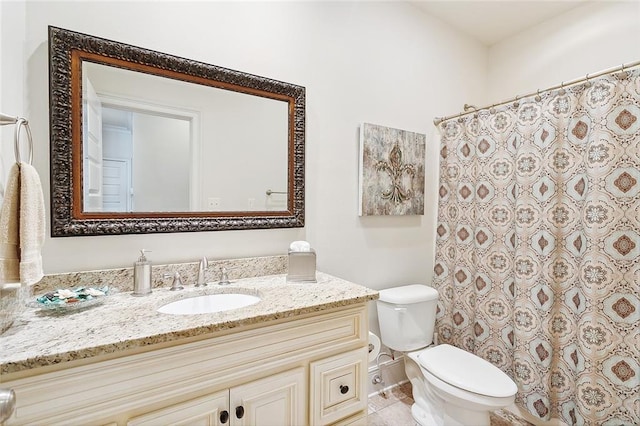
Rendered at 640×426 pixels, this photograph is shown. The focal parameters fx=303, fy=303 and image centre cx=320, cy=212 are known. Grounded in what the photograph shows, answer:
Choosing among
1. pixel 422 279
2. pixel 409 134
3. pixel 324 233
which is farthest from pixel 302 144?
pixel 422 279

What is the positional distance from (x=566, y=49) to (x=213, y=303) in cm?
275

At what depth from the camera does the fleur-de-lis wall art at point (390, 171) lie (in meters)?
1.85

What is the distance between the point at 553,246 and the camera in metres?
1.59

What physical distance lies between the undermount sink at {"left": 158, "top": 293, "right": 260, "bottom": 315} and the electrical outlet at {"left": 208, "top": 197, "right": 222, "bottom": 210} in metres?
0.41

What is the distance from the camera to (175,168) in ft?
4.42

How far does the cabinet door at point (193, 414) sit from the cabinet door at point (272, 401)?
0.12 ft

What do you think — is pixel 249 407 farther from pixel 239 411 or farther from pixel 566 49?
pixel 566 49

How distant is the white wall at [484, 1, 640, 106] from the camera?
71.7 inches

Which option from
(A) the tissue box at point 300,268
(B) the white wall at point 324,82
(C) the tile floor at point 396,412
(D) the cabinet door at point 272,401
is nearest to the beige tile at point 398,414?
(C) the tile floor at point 396,412

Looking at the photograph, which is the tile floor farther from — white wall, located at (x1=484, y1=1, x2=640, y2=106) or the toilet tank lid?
white wall, located at (x1=484, y1=1, x2=640, y2=106)

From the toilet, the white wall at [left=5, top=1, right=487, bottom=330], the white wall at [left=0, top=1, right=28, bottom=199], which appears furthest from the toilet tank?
the white wall at [left=0, top=1, right=28, bottom=199]

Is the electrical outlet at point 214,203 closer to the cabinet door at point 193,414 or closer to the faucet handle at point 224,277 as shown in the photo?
the faucet handle at point 224,277

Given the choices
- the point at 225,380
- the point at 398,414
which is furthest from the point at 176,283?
the point at 398,414

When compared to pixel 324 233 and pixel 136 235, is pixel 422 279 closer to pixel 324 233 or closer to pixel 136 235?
pixel 324 233
